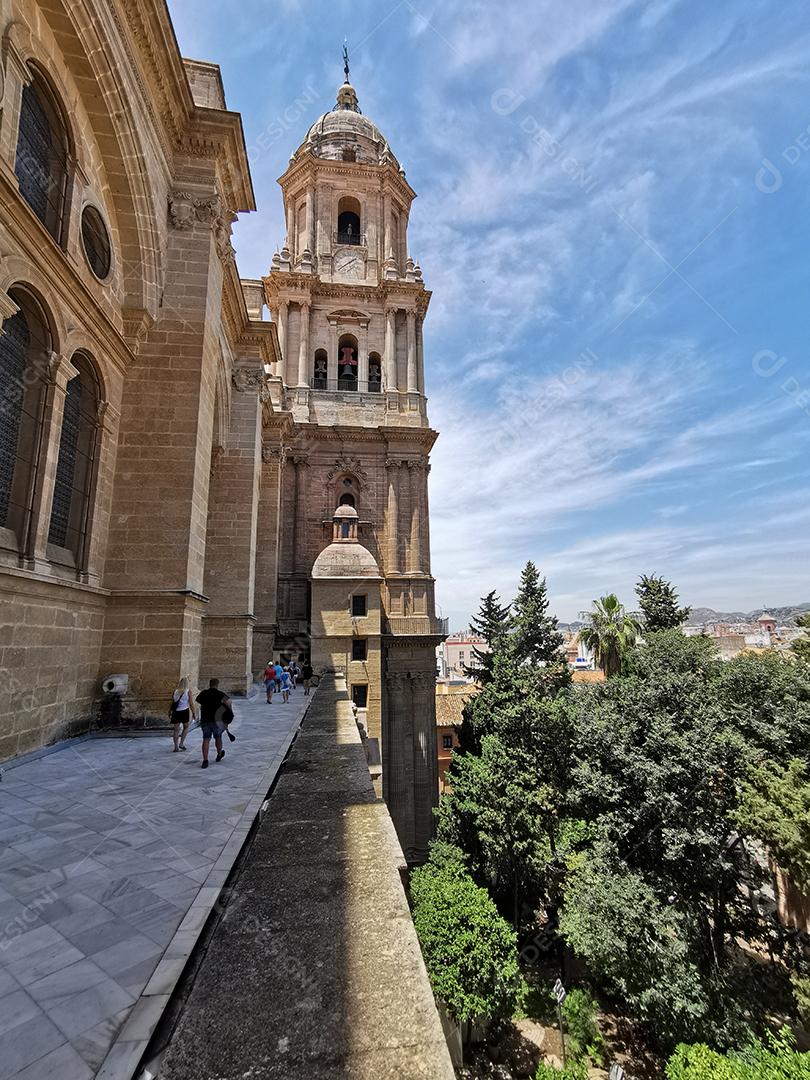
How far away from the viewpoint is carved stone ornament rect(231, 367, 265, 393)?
15664 millimetres

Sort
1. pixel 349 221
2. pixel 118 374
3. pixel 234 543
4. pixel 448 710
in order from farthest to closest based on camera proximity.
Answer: pixel 448 710, pixel 349 221, pixel 234 543, pixel 118 374

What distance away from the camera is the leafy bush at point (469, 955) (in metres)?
11.8

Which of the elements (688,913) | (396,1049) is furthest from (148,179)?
(688,913)

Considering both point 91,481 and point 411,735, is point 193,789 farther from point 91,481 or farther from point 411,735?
point 411,735

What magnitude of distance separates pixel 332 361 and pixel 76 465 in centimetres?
2027

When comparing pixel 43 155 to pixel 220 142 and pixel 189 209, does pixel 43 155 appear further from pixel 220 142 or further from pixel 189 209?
pixel 220 142

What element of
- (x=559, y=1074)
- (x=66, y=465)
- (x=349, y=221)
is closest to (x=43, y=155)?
(x=66, y=465)

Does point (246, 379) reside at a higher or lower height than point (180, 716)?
higher

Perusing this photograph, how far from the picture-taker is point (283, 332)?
2631cm

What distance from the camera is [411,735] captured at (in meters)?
23.1

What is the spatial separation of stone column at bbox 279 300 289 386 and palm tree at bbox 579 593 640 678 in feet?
66.4

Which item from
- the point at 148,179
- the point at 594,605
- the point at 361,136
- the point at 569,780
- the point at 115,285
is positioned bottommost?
the point at 569,780

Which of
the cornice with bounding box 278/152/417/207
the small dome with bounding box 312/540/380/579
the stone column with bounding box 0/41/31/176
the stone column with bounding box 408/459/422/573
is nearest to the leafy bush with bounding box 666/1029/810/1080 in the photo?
the small dome with bounding box 312/540/380/579

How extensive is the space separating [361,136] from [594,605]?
97.7ft
